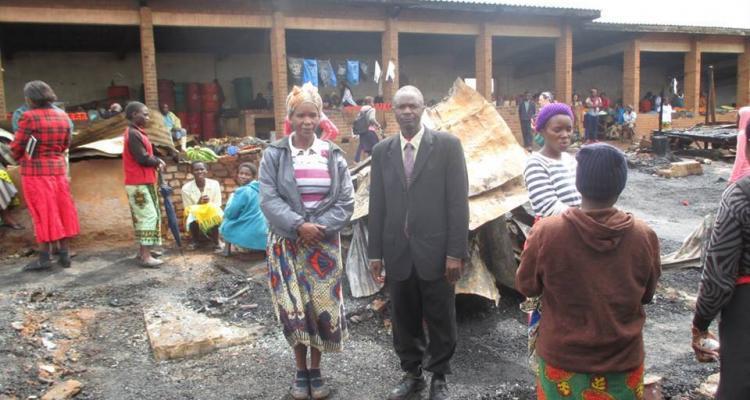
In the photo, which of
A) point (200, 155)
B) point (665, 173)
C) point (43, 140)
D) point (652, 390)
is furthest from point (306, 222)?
point (665, 173)

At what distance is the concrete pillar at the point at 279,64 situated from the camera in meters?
13.2

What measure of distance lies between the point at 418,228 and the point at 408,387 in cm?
94

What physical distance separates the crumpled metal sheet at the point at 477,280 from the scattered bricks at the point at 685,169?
9.43 metres

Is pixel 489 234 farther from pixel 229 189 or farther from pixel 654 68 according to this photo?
pixel 654 68

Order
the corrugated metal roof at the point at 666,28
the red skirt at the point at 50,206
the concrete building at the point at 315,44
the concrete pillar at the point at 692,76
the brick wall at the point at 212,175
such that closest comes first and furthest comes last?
the red skirt at the point at 50,206
the brick wall at the point at 212,175
the concrete building at the point at 315,44
the corrugated metal roof at the point at 666,28
the concrete pillar at the point at 692,76

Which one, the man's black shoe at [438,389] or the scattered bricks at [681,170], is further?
the scattered bricks at [681,170]

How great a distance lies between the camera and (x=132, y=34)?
46.0 ft

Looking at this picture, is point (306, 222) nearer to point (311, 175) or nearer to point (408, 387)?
point (311, 175)

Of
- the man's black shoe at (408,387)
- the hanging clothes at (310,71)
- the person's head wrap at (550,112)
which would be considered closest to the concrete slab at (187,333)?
the man's black shoe at (408,387)

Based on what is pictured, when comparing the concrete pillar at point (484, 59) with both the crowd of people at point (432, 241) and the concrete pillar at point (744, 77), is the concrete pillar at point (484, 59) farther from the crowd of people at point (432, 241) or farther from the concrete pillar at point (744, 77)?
the crowd of people at point (432, 241)

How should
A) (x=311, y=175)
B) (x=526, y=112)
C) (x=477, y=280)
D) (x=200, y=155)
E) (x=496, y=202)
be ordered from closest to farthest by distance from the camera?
(x=311, y=175) < (x=477, y=280) < (x=496, y=202) < (x=200, y=155) < (x=526, y=112)

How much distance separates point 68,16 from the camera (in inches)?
444

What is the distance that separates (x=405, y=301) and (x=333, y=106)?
41.6 feet

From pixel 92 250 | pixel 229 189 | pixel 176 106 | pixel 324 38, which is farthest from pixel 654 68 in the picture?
pixel 92 250
